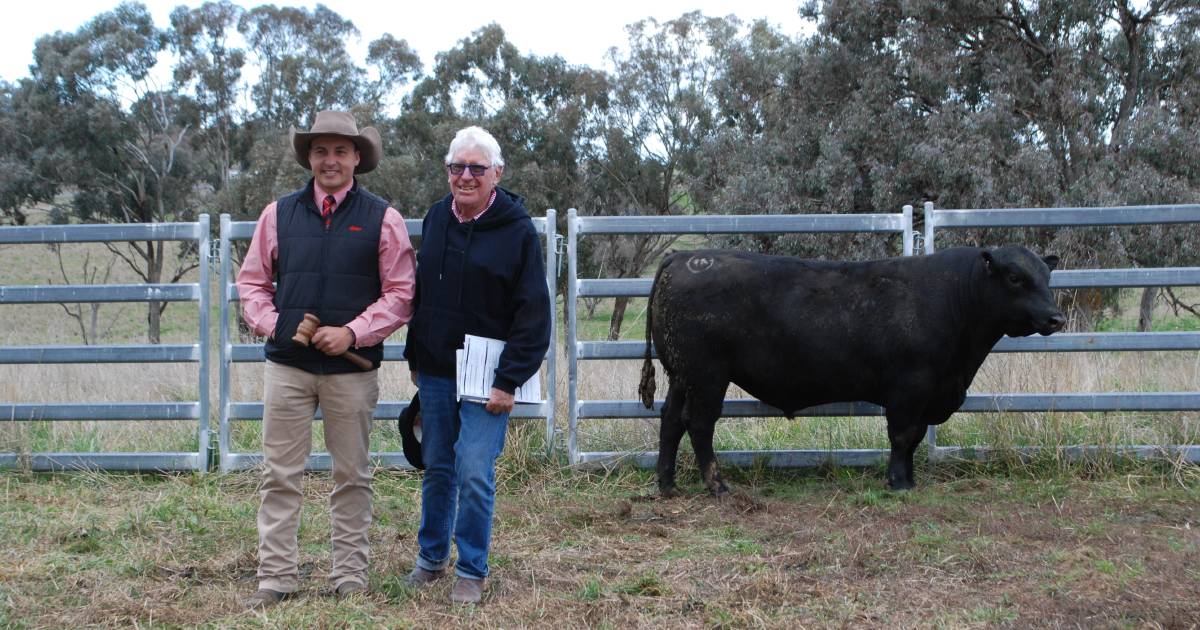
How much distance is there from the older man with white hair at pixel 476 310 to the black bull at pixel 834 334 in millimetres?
2268

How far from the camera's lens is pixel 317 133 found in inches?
188

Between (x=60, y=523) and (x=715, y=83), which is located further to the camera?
(x=715, y=83)

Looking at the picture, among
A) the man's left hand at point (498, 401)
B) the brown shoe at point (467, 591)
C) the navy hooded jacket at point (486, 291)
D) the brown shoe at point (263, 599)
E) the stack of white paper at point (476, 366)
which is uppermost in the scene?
the navy hooded jacket at point (486, 291)

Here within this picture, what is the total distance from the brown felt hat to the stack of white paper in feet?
3.05


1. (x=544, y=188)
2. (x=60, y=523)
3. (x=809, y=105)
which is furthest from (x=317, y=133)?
(x=544, y=188)

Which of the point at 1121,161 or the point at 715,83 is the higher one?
the point at 715,83

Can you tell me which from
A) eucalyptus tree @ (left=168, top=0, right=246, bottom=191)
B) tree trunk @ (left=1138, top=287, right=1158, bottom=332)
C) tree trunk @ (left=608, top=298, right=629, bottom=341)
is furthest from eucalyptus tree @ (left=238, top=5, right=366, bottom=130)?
tree trunk @ (left=1138, top=287, right=1158, bottom=332)

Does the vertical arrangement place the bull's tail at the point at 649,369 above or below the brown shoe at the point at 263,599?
above

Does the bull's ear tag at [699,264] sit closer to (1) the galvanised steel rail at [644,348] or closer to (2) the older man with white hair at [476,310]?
(1) the galvanised steel rail at [644,348]

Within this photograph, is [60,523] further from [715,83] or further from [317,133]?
[715,83]

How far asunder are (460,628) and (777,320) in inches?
128

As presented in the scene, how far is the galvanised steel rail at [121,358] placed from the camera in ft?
24.5

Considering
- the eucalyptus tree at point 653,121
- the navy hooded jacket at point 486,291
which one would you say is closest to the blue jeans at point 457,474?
the navy hooded jacket at point 486,291

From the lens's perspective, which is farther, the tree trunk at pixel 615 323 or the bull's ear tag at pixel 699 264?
the tree trunk at pixel 615 323
